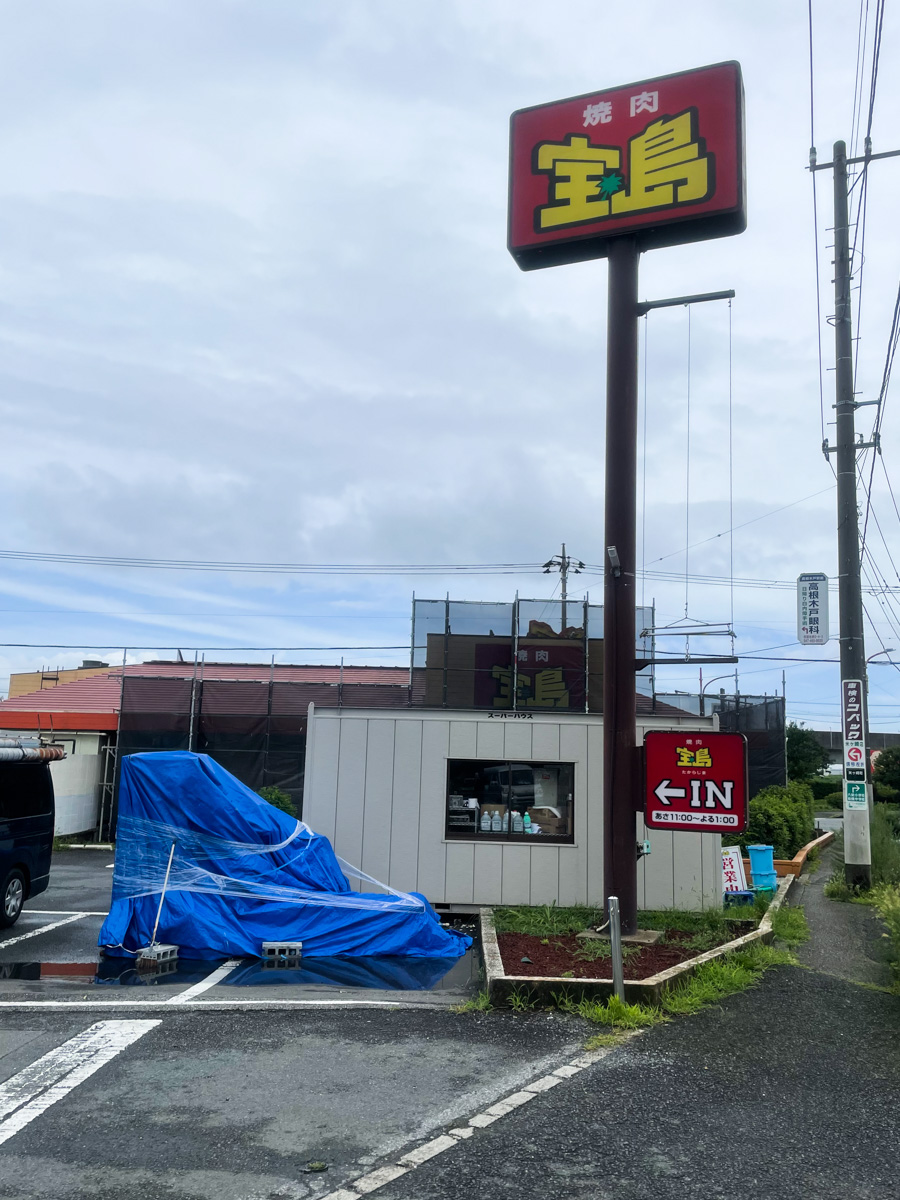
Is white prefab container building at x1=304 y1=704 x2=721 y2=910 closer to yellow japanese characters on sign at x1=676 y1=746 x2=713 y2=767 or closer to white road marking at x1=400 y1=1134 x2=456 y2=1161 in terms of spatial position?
yellow japanese characters on sign at x1=676 y1=746 x2=713 y2=767

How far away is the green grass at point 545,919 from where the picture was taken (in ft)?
32.6

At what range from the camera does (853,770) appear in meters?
12.7

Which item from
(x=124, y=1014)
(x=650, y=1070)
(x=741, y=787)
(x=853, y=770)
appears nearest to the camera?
(x=650, y=1070)

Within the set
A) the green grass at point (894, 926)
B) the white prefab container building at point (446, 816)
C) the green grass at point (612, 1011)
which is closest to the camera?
the green grass at point (612, 1011)

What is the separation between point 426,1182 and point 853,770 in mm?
10191

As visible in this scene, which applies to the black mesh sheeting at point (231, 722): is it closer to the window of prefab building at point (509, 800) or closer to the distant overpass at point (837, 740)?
the window of prefab building at point (509, 800)

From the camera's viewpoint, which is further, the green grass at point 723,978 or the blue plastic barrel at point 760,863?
the blue plastic barrel at point 760,863

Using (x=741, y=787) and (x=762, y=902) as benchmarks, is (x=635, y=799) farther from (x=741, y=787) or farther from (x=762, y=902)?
(x=762, y=902)

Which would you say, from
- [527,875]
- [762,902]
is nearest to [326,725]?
[527,875]

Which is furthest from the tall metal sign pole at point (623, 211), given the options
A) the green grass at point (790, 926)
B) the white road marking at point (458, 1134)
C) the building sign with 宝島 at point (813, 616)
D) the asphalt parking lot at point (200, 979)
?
the building sign with 宝島 at point (813, 616)

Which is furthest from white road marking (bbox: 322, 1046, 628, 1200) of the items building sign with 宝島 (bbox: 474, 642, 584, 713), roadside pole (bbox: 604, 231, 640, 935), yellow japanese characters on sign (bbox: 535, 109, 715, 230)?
building sign with 宝島 (bbox: 474, 642, 584, 713)

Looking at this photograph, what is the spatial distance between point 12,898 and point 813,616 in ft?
38.8

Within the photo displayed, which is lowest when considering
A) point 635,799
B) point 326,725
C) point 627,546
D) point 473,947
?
point 473,947

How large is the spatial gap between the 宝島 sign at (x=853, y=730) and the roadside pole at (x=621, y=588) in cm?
460
